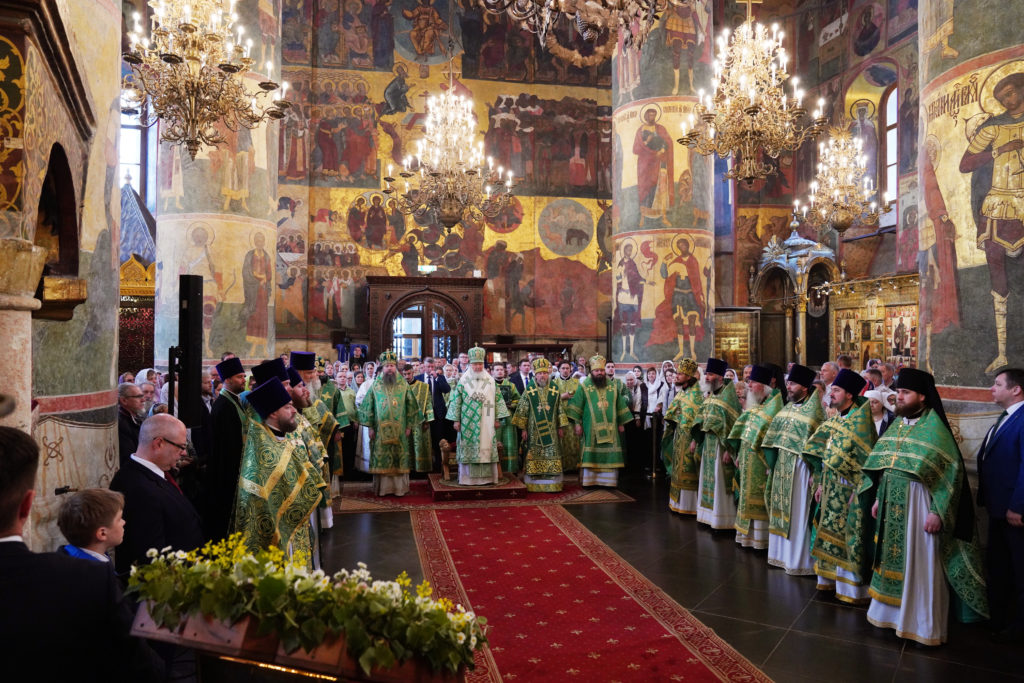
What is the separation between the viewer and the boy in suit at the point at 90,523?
2354 mm

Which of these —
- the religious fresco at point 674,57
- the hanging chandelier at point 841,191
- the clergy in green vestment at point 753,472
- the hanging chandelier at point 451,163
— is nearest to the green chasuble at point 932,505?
the clergy in green vestment at point 753,472

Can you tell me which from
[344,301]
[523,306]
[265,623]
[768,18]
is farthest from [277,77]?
[768,18]

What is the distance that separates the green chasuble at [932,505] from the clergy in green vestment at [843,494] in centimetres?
23

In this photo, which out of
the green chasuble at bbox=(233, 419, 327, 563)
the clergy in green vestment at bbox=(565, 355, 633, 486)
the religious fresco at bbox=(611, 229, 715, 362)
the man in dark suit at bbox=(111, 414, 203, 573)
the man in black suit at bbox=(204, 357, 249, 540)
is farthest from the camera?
the religious fresco at bbox=(611, 229, 715, 362)

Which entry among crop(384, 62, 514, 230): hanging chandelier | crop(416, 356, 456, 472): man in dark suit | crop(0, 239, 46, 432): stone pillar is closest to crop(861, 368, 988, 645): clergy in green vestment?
crop(0, 239, 46, 432): stone pillar

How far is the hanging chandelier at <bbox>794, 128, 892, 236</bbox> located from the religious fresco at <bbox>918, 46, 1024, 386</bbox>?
31.4 feet

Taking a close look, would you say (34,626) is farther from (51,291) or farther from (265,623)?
(51,291)

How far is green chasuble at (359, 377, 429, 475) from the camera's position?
10.1 m

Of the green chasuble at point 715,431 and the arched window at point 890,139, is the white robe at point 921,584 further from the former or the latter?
the arched window at point 890,139

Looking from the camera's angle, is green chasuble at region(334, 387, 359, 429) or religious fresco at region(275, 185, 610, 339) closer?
green chasuble at region(334, 387, 359, 429)

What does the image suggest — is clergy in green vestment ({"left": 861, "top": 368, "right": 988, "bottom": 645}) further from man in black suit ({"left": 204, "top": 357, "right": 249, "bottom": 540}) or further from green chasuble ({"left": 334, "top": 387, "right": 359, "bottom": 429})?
green chasuble ({"left": 334, "top": 387, "right": 359, "bottom": 429})

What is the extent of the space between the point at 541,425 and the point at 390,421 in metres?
2.31

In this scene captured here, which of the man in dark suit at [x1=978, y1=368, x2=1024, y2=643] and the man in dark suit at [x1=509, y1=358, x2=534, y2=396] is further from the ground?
the man in dark suit at [x1=509, y1=358, x2=534, y2=396]

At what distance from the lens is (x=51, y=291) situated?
2.96 metres
